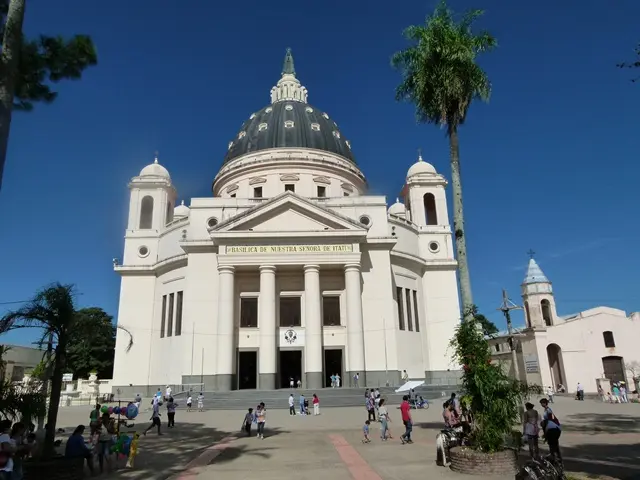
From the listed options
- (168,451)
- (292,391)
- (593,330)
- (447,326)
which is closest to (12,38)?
(168,451)

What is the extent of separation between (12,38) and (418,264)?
3720 cm

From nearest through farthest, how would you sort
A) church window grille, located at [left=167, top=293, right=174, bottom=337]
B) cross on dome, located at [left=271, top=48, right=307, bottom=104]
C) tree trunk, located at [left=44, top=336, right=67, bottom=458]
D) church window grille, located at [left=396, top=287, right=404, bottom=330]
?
tree trunk, located at [left=44, top=336, right=67, bottom=458], church window grille, located at [left=396, top=287, right=404, bottom=330], church window grille, located at [left=167, top=293, right=174, bottom=337], cross on dome, located at [left=271, top=48, right=307, bottom=104]

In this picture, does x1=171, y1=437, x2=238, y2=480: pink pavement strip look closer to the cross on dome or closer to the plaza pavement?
the plaza pavement

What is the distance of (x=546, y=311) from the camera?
55188 millimetres

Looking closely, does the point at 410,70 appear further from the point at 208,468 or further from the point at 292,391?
the point at 292,391

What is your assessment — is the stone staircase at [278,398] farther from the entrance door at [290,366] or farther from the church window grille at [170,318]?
the church window grille at [170,318]

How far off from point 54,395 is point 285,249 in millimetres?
24468

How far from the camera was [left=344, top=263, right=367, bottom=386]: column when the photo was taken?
34.8 m

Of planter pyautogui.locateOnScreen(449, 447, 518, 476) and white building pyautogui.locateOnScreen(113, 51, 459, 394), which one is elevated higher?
white building pyautogui.locateOnScreen(113, 51, 459, 394)

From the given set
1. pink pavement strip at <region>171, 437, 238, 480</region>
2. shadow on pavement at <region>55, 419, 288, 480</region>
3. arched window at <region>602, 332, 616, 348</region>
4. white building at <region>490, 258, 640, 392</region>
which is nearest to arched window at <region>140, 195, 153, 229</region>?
shadow on pavement at <region>55, 419, 288, 480</region>

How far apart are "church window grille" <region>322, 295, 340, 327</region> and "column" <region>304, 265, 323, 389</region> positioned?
186 centimetres

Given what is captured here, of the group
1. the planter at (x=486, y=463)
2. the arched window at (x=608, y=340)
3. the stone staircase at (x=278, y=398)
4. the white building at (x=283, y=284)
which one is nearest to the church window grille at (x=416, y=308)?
the white building at (x=283, y=284)

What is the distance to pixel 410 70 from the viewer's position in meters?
18.4

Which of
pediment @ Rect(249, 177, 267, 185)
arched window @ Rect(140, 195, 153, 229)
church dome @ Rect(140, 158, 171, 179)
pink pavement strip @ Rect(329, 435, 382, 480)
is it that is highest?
church dome @ Rect(140, 158, 171, 179)
